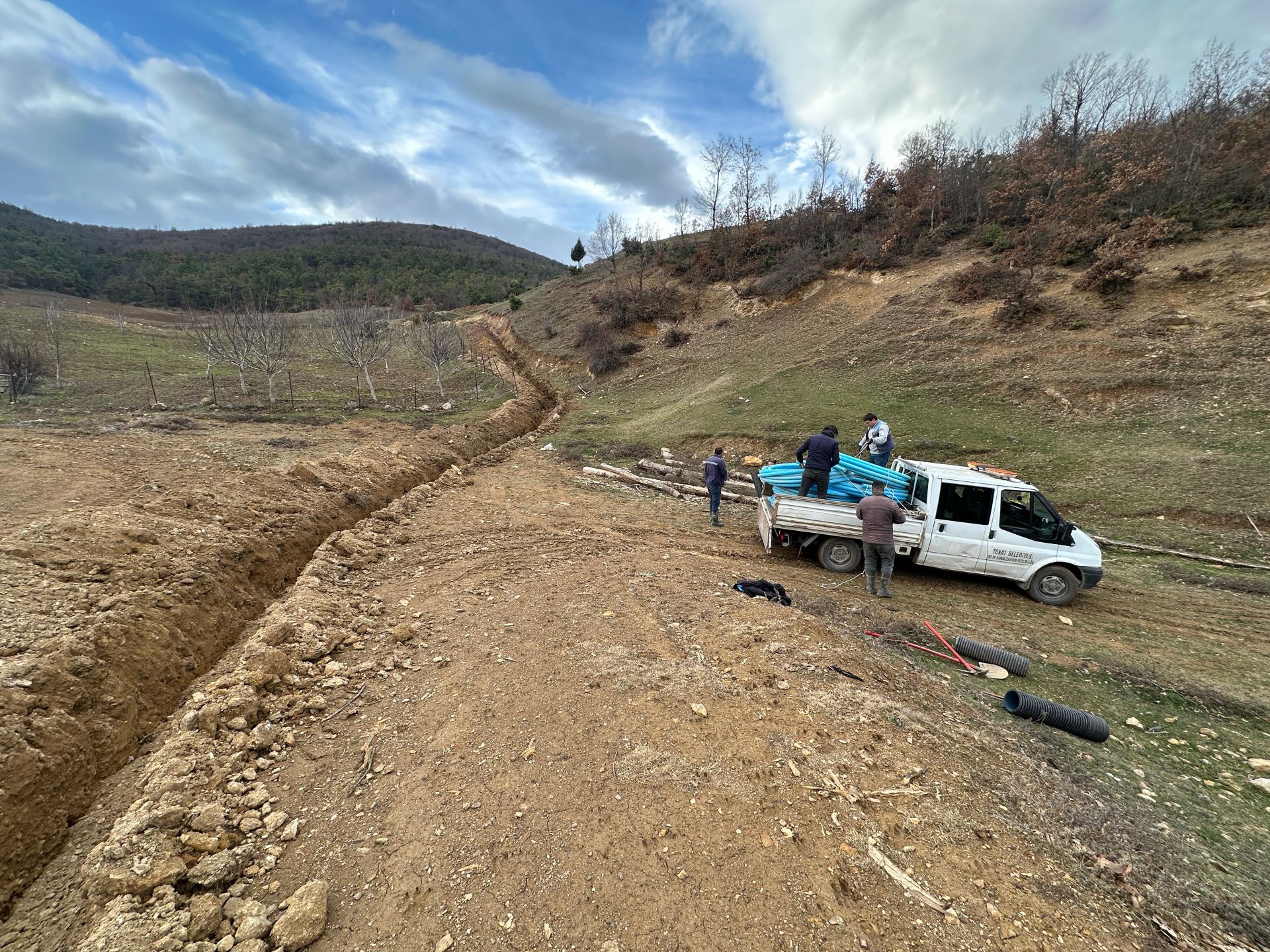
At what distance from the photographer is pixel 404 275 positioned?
104250mm

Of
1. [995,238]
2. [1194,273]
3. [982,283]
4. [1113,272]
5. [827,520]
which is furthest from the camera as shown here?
[995,238]

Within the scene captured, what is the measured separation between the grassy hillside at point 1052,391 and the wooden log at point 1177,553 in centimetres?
50

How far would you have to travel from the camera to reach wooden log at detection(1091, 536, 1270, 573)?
8.84 m

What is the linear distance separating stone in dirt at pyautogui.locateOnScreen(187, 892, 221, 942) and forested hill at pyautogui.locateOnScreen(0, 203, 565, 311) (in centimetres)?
6833

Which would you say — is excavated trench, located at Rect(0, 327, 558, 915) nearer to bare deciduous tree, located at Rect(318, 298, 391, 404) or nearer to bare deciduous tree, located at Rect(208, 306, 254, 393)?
bare deciduous tree, located at Rect(318, 298, 391, 404)

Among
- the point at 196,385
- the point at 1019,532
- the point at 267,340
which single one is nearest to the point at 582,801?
the point at 1019,532

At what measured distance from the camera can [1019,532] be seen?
313 inches

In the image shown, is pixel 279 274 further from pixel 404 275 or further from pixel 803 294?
pixel 803 294

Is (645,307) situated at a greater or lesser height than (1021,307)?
greater

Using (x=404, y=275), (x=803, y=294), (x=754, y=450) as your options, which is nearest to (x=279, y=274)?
(x=404, y=275)

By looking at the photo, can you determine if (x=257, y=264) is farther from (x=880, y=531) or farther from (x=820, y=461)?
(x=880, y=531)

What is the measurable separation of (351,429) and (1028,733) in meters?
19.1

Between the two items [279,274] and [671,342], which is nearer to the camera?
[671,342]

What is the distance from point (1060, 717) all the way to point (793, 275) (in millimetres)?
30615
